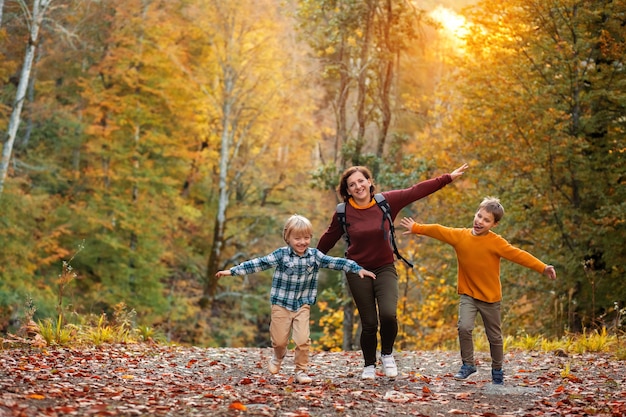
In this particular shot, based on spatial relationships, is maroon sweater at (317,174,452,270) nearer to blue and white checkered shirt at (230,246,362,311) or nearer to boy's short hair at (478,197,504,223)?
blue and white checkered shirt at (230,246,362,311)

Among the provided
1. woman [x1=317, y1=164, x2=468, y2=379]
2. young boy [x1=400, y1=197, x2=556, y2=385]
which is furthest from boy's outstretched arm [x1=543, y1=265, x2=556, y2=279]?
woman [x1=317, y1=164, x2=468, y2=379]

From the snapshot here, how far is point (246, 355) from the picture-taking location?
1004 cm

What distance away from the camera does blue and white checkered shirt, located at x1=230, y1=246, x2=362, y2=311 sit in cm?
707

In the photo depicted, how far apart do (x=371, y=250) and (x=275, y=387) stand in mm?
1624

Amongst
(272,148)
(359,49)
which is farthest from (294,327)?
(272,148)

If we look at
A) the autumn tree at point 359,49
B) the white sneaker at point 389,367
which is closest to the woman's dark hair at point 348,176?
the white sneaker at point 389,367

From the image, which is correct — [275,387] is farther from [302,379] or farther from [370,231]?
[370,231]

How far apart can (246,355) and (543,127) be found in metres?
8.62

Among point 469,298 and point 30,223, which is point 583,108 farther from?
point 30,223

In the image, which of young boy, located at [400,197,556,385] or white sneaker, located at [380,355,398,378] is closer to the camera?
young boy, located at [400,197,556,385]

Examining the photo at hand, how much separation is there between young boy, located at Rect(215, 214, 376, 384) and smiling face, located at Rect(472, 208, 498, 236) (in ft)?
3.74

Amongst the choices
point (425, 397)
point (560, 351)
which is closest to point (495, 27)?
point (560, 351)

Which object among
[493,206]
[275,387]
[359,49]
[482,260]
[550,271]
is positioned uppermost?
[359,49]

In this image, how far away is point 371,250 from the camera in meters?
7.36
